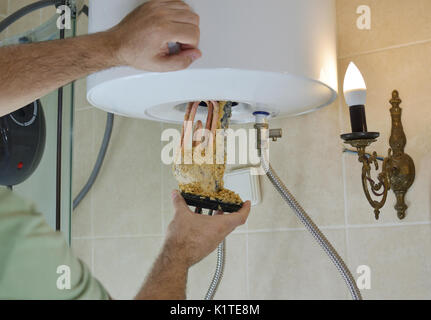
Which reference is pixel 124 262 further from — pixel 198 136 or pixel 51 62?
pixel 51 62

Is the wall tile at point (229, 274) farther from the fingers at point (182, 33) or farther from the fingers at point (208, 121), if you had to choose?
the fingers at point (182, 33)

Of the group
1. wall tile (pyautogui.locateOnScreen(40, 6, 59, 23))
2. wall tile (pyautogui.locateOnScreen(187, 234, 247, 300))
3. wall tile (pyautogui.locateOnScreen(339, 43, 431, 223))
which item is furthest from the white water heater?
wall tile (pyautogui.locateOnScreen(40, 6, 59, 23))

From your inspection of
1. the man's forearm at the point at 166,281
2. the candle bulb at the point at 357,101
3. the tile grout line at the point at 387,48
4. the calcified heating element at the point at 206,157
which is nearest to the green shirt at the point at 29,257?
the man's forearm at the point at 166,281

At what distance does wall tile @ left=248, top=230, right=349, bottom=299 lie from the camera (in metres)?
1.15

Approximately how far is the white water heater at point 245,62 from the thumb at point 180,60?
13 millimetres

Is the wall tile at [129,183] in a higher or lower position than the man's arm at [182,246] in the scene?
higher

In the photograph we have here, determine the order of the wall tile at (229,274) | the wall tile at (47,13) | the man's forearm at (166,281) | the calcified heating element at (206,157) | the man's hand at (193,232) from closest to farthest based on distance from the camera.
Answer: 1. the man's forearm at (166,281)
2. the man's hand at (193,232)
3. the calcified heating element at (206,157)
4. the wall tile at (229,274)
5. the wall tile at (47,13)

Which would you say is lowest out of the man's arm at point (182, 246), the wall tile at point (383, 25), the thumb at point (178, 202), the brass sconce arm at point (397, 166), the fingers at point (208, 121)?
the man's arm at point (182, 246)

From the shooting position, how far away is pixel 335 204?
116 centimetres

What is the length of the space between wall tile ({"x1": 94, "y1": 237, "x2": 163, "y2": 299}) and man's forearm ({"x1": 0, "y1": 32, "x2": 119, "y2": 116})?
63cm

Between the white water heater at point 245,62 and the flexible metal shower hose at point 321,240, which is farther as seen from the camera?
the flexible metal shower hose at point 321,240

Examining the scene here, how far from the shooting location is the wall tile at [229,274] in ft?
4.14

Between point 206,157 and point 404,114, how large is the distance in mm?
408
